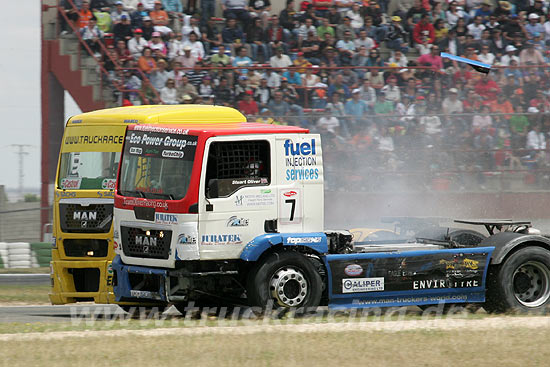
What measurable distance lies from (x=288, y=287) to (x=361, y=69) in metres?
10.7

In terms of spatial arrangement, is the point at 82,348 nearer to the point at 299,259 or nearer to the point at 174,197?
the point at 174,197

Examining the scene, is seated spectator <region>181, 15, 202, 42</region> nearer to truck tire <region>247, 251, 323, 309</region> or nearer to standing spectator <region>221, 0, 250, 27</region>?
standing spectator <region>221, 0, 250, 27</region>

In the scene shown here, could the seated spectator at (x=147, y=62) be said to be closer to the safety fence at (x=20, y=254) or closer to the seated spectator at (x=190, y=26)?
the seated spectator at (x=190, y=26)

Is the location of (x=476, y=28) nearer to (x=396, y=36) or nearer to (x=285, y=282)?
(x=396, y=36)

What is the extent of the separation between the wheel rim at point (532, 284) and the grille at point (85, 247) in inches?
204

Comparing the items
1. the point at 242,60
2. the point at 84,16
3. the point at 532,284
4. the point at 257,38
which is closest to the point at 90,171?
the point at 532,284

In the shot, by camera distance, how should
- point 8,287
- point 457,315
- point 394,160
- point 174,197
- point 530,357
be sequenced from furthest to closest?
point 394,160 → point 8,287 → point 457,315 → point 174,197 → point 530,357

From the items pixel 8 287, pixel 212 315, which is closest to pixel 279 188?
pixel 212 315

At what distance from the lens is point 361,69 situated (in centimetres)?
1956

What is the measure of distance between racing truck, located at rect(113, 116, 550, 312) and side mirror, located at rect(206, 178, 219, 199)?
11 millimetres

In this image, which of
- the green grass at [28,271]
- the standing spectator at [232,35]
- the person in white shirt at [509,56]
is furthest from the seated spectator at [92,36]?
the person in white shirt at [509,56]

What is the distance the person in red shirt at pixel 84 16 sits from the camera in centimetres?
2014

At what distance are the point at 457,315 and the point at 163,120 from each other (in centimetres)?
434

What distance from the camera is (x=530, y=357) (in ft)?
24.2
